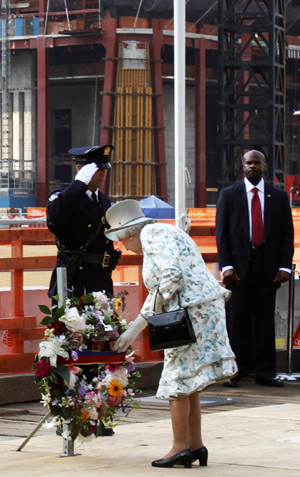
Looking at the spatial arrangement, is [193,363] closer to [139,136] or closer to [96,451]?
[96,451]

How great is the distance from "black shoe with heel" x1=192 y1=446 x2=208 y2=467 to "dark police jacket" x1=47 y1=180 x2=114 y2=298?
166 cm

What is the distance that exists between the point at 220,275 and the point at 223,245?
3.45ft

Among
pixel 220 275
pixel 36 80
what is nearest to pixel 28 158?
pixel 36 80

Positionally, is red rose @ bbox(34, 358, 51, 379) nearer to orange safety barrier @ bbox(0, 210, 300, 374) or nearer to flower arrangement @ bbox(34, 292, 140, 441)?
flower arrangement @ bbox(34, 292, 140, 441)

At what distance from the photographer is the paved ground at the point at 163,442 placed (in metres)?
5.81

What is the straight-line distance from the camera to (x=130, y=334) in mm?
6016

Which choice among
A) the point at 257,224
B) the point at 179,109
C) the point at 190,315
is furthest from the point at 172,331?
the point at 257,224

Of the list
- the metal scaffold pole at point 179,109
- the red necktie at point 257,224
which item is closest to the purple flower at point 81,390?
the metal scaffold pole at point 179,109

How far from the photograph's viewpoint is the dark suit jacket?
31.8 feet

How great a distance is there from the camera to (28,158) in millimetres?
68750

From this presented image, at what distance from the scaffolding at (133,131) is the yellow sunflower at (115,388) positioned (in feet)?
187

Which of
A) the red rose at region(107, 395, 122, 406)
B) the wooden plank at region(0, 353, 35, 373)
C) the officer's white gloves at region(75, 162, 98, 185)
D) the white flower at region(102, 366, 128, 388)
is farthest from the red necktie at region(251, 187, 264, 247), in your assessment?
the red rose at region(107, 395, 122, 406)

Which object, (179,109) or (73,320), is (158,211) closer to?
(179,109)

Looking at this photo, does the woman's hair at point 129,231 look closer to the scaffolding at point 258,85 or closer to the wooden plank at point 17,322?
the wooden plank at point 17,322
